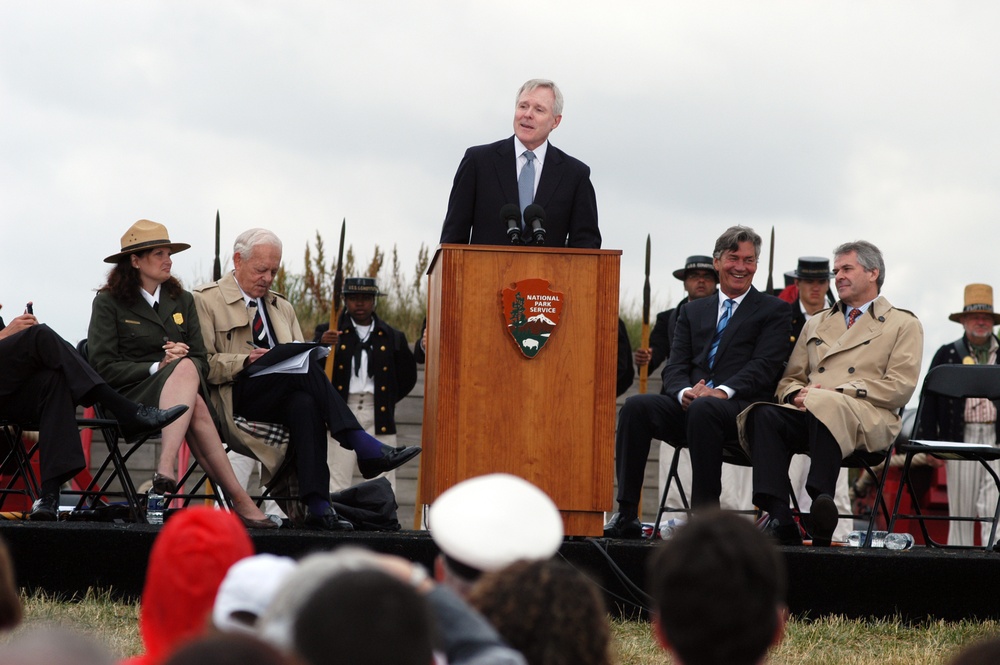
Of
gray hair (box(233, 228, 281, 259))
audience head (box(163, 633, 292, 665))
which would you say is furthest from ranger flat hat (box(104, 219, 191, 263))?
audience head (box(163, 633, 292, 665))

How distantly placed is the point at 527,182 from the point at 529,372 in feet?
3.86

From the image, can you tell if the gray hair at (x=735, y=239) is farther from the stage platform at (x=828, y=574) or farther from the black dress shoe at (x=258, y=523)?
the black dress shoe at (x=258, y=523)

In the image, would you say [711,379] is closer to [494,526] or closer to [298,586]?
[494,526]

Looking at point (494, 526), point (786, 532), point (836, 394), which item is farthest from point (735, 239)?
point (494, 526)

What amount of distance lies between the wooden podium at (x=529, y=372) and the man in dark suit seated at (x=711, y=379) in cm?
73

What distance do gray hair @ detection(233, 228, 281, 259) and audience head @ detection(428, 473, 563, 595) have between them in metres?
4.79

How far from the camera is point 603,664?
2018 millimetres

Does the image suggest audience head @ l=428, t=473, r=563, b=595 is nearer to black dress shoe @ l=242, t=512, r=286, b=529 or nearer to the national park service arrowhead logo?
the national park service arrowhead logo

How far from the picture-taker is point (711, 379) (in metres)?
6.90

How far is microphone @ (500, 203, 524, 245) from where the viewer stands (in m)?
5.79

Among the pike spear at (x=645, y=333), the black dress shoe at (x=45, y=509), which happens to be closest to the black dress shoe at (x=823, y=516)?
the black dress shoe at (x=45, y=509)

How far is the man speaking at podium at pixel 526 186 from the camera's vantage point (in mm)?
6363

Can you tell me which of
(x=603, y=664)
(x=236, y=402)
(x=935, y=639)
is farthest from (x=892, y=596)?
(x=603, y=664)

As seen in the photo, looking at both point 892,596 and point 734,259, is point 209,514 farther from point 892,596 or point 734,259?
point 734,259
